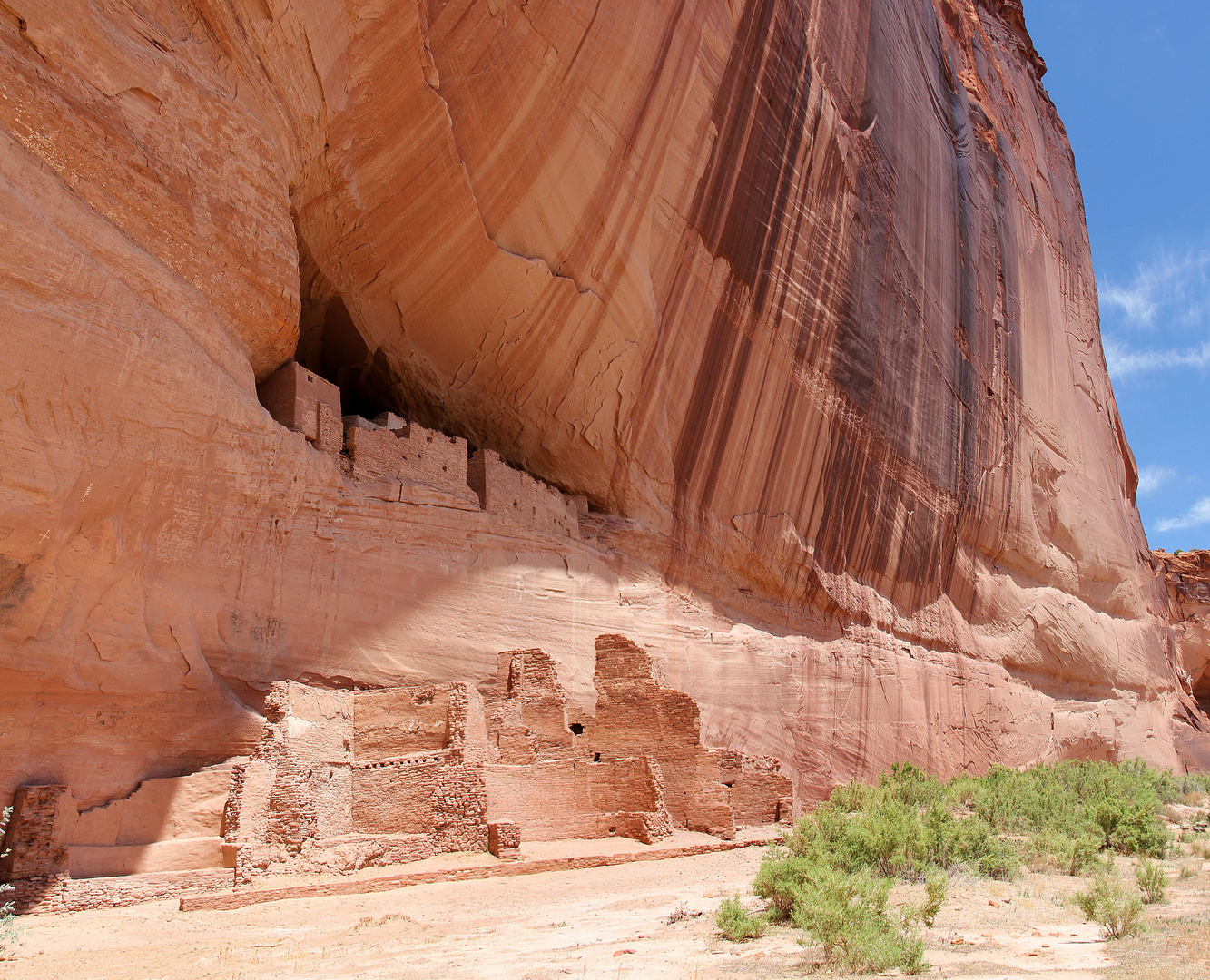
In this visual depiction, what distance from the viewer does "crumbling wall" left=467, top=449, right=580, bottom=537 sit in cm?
1491

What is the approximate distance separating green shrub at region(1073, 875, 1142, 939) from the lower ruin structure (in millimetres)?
5378

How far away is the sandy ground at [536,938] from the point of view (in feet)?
21.1

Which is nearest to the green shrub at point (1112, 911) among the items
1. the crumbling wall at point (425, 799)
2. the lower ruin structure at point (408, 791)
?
the lower ruin structure at point (408, 791)

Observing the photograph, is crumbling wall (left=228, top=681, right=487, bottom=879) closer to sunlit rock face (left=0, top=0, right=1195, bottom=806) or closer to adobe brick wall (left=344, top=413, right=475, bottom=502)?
sunlit rock face (left=0, top=0, right=1195, bottom=806)

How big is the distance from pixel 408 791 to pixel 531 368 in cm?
720

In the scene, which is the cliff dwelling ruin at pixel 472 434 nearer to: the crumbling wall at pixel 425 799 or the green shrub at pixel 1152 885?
the crumbling wall at pixel 425 799

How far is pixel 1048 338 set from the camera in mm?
30000

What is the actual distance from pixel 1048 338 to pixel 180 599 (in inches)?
1046

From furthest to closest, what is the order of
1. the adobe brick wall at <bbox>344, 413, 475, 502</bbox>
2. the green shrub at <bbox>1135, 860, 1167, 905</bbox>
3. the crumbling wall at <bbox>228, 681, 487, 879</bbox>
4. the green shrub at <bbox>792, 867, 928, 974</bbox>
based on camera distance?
the adobe brick wall at <bbox>344, 413, 475, 502</bbox>
the crumbling wall at <bbox>228, 681, 487, 879</bbox>
the green shrub at <bbox>1135, 860, 1167, 905</bbox>
the green shrub at <bbox>792, 867, 928, 974</bbox>

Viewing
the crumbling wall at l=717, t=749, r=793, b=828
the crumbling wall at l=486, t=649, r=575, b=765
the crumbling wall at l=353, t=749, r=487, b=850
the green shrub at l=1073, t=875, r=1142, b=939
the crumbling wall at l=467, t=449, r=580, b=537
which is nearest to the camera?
the green shrub at l=1073, t=875, r=1142, b=939

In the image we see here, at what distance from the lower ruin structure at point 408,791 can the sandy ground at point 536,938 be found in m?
0.79

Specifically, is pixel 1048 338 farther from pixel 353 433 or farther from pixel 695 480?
pixel 353 433

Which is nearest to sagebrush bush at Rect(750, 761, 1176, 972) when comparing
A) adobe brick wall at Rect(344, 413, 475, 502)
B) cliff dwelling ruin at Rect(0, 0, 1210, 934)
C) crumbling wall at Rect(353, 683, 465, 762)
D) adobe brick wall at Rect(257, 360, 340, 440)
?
cliff dwelling ruin at Rect(0, 0, 1210, 934)

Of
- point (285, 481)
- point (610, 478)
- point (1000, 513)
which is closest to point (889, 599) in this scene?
point (1000, 513)
